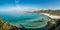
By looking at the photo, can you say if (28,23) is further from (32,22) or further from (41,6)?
(41,6)

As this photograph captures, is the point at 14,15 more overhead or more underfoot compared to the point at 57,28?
more overhead

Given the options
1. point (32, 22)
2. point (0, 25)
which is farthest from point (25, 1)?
point (0, 25)

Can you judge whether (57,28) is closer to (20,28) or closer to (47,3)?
(47,3)

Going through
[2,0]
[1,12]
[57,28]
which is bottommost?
[57,28]
